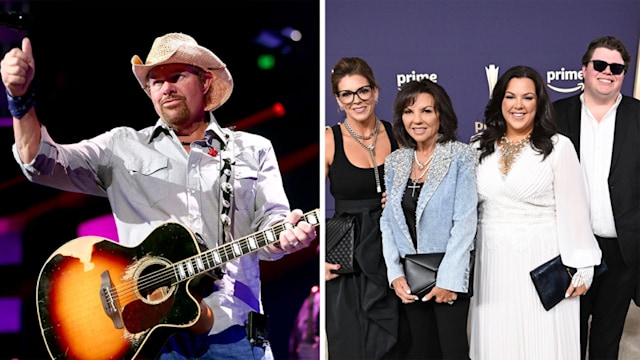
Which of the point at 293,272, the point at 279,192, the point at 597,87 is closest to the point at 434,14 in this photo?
the point at 597,87

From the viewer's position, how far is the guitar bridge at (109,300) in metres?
3.92

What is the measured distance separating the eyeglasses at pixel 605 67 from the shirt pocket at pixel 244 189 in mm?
1815

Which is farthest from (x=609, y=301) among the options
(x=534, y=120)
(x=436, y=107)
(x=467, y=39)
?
(x=467, y=39)

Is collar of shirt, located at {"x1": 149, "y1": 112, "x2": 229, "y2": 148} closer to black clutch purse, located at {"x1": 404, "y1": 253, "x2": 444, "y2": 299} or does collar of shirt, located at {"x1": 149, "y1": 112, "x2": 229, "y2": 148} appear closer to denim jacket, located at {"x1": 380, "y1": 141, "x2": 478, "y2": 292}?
denim jacket, located at {"x1": 380, "y1": 141, "x2": 478, "y2": 292}

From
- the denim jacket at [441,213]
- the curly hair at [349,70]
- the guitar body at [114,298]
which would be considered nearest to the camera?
the guitar body at [114,298]

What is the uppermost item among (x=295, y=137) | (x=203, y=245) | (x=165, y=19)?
(x=165, y=19)

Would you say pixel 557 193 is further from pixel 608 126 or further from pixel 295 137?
pixel 295 137

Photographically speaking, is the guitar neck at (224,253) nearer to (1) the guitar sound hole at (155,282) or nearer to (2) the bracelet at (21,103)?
(1) the guitar sound hole at (155,282)

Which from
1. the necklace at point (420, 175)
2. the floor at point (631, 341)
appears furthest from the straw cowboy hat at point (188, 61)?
the floor at point (631, 341)

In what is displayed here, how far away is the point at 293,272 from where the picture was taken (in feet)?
13.9

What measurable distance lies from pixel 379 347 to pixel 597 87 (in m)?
1.71

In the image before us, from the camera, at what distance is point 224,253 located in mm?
3930

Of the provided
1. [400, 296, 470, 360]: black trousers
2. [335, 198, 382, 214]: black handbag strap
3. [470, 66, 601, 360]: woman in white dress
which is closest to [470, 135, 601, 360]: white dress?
[470, 66, 601, 360]: woman in white dress

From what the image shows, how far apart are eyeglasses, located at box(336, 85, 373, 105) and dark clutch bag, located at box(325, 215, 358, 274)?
1.96ft
